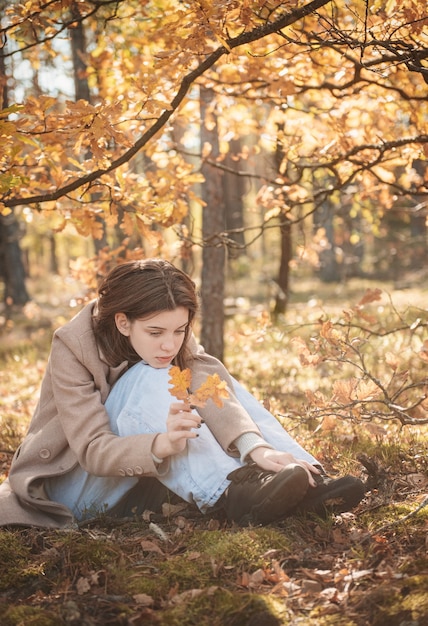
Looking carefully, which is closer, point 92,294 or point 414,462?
point 414,462

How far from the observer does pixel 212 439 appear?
283cm

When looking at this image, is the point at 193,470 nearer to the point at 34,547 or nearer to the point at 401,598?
the point at 34,547

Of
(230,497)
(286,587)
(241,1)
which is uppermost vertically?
(241,1)

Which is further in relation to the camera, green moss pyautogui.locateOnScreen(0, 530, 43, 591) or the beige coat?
the beige coat

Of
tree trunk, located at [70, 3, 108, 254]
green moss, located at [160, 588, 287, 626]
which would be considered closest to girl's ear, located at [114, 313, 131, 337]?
green moss, located at [160, 588, 287, 626]

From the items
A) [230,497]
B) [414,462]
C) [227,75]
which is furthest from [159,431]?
[227,75]

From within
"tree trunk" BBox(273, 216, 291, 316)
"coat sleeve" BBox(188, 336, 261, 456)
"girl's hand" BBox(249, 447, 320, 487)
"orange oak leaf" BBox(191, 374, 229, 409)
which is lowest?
"girl's hand" BBox(249, 447, 320, 487)

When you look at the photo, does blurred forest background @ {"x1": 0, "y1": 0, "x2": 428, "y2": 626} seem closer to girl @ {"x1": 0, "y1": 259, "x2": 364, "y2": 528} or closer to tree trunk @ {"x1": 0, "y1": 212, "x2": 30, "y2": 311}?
girl @ {"x1": 0, "y1": 259, "x2": 364, "y2": 528}

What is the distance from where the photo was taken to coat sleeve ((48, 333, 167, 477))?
2.74 metres

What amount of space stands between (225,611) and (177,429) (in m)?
0.73

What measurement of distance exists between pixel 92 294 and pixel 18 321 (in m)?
7.15

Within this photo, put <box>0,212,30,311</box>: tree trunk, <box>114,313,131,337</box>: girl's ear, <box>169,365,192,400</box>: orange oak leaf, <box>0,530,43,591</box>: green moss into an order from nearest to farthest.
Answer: <box>169,365,192,400</box>: orange oak leaf < <box>0,530,43,591</box>: green moss < <box>114,313,131,337</box>: girl's ear < <box>0,212,30,311</box>: tree trunk

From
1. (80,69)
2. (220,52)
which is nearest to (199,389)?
(220,52)

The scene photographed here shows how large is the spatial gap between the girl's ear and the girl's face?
0.04 metres
